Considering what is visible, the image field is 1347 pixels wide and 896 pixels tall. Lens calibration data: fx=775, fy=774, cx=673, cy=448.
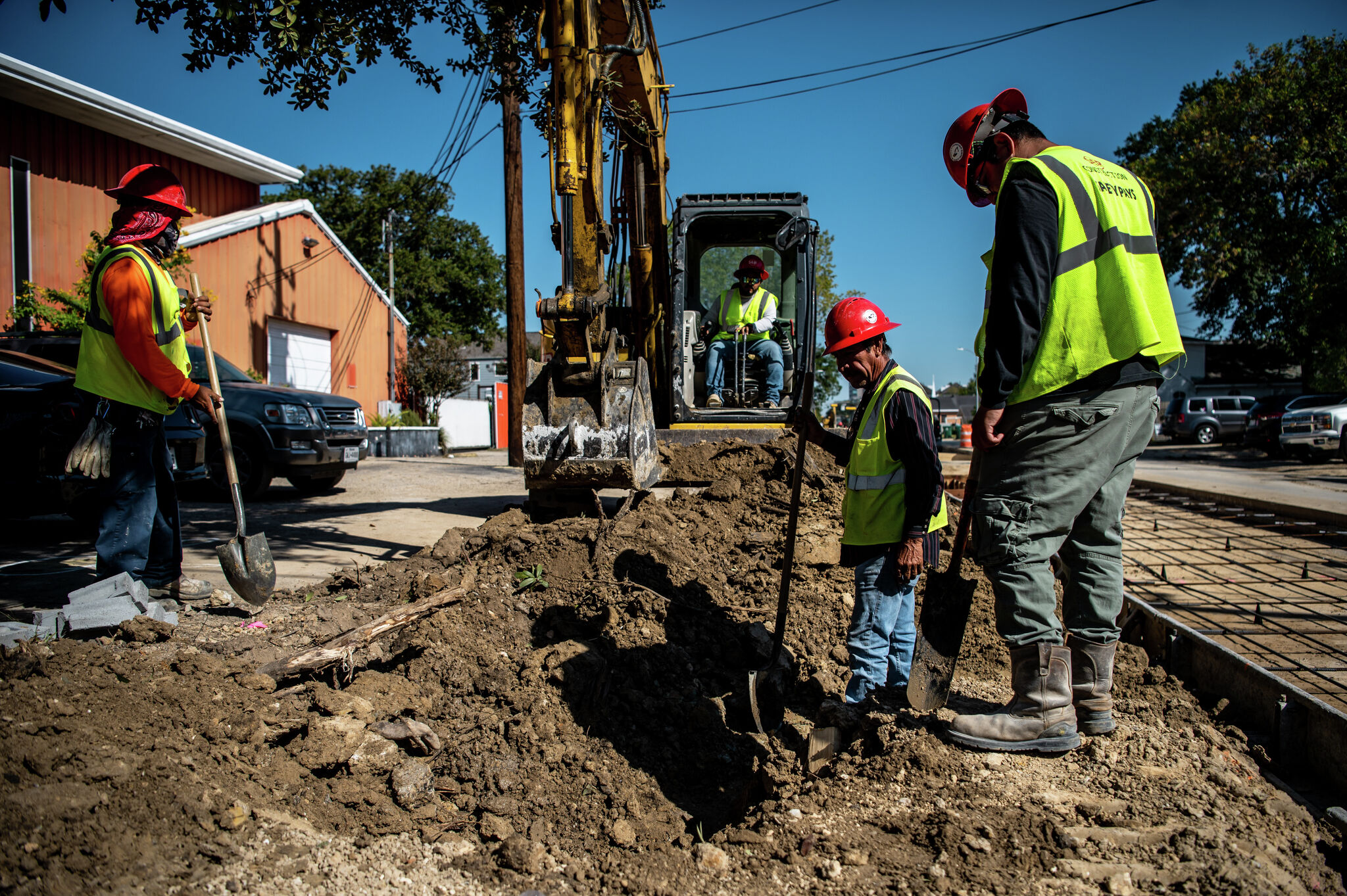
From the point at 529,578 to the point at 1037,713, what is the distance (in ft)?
8.89

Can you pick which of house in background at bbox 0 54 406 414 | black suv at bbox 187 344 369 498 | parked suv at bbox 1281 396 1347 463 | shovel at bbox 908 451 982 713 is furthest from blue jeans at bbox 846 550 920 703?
parked suv at bbox 1281 396 1347 463

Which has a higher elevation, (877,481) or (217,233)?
(217,233)

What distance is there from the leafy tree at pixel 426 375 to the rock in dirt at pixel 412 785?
22982 millimetres

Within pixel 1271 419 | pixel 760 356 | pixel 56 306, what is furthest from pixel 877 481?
pixel 1271 419

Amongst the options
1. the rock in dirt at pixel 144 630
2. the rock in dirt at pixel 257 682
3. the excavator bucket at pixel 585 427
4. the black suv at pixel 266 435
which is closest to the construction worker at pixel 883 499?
the excavator bucket at pixel 585 427

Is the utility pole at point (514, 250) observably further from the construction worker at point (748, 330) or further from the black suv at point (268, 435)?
the construction worker at point (748, 330)

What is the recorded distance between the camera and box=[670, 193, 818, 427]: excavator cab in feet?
24.2

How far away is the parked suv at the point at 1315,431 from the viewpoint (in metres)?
17.1

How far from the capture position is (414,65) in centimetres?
698

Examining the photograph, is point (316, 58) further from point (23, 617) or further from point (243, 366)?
point (243, 366)

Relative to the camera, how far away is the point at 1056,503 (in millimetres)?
2426

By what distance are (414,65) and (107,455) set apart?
4710 millimetres

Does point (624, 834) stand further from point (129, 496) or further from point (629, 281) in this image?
point (629, 281)

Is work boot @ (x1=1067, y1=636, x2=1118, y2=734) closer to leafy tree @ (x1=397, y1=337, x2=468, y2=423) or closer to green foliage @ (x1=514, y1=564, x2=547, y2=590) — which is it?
green foliage @ (x1=514, y1=564, x2=547, y2=590)
